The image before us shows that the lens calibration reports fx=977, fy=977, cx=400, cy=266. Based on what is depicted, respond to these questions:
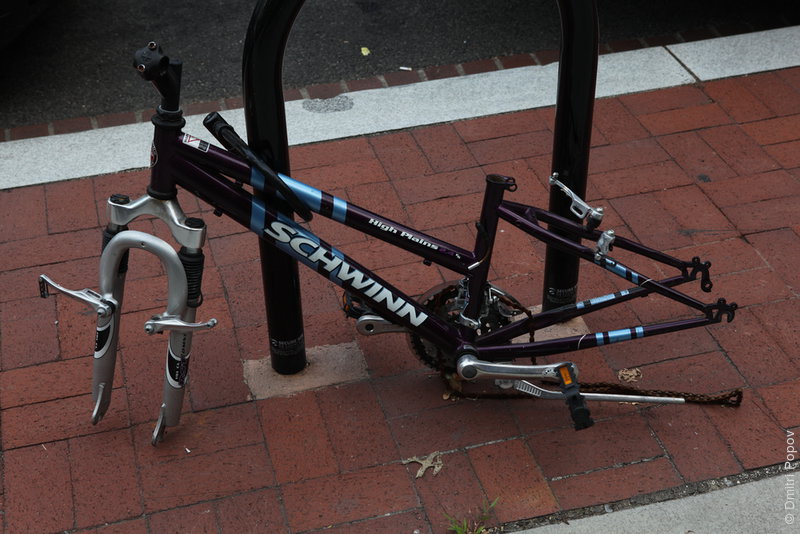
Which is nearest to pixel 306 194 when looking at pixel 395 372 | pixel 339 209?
pixel 339 209

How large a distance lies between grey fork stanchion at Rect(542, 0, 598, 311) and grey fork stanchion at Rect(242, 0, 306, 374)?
0.84 m

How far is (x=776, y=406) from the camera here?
3320mm

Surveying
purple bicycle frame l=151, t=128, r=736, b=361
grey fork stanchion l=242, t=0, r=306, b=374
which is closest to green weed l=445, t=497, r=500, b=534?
purple bicycle frame l=151, t=128, r=736, b=361

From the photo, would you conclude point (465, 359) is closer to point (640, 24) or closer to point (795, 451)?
point (795, 451)

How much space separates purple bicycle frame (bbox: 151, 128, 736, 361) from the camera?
2.81 metres

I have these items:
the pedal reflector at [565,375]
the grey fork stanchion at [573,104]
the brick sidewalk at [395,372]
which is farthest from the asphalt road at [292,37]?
the pedal reflector at [565,375]

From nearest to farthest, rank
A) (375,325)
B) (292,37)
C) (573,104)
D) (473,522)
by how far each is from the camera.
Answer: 1. (473,522)
2. (573,104)
3. (375,325)
4. (292,37)

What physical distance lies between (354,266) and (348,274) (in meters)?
0.03

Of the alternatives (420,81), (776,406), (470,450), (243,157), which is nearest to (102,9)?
(420,81)

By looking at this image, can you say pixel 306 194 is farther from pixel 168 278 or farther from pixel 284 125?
pixel 168 278

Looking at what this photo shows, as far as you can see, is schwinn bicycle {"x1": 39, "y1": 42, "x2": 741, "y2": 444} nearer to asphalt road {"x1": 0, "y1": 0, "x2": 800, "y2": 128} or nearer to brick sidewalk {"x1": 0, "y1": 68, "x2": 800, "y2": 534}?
brick sidewalk {"x1": 0, "y1": 68, "x2": 800, "y2": 534}

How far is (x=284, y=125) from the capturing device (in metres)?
→ 2.90

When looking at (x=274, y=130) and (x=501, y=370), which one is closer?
(x=274, y=130)

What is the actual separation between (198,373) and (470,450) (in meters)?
1.01
